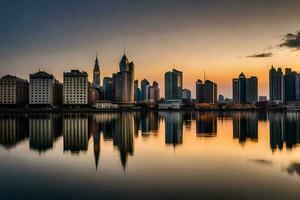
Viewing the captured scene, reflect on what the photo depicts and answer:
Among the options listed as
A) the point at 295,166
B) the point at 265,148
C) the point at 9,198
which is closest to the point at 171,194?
A: the point at 9,198

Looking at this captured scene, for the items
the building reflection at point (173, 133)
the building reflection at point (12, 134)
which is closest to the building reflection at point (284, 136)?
the building reflection at point (173, 133)

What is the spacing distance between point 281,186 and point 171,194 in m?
7.58

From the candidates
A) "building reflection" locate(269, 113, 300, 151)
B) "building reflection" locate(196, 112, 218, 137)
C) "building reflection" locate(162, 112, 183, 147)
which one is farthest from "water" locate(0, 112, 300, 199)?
"building reflection" locate(196, 112, 218, 137)

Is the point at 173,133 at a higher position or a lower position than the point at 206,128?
higher

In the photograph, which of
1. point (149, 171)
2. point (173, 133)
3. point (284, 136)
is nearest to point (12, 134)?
point (173, 133)

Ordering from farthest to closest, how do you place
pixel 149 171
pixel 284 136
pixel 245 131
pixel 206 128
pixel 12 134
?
pixel 206 128
pixel 245 131
pixel 12 134
pixel 284 136
pixel 149 171

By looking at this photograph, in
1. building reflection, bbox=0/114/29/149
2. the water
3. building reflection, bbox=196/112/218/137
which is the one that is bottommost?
building reflection, bbox=196/112/218/137

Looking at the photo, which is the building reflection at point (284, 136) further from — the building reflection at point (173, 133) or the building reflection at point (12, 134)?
the building reflection at point (12, 134)

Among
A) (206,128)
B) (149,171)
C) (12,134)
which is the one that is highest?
(12,134)

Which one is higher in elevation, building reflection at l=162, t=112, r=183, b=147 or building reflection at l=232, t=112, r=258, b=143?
building reflection at l=162, t=112, r=183, b=147

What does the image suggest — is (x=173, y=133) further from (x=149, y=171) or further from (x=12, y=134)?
(x=149, y=171)

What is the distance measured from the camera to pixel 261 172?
2723 centimetres

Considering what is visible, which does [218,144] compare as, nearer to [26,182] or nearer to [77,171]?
[77,171]

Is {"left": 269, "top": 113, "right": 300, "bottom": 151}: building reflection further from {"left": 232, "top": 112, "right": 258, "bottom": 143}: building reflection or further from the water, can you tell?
{"left": 232, "top": 112, "right": 258, "bottom": 143}: building reflection
